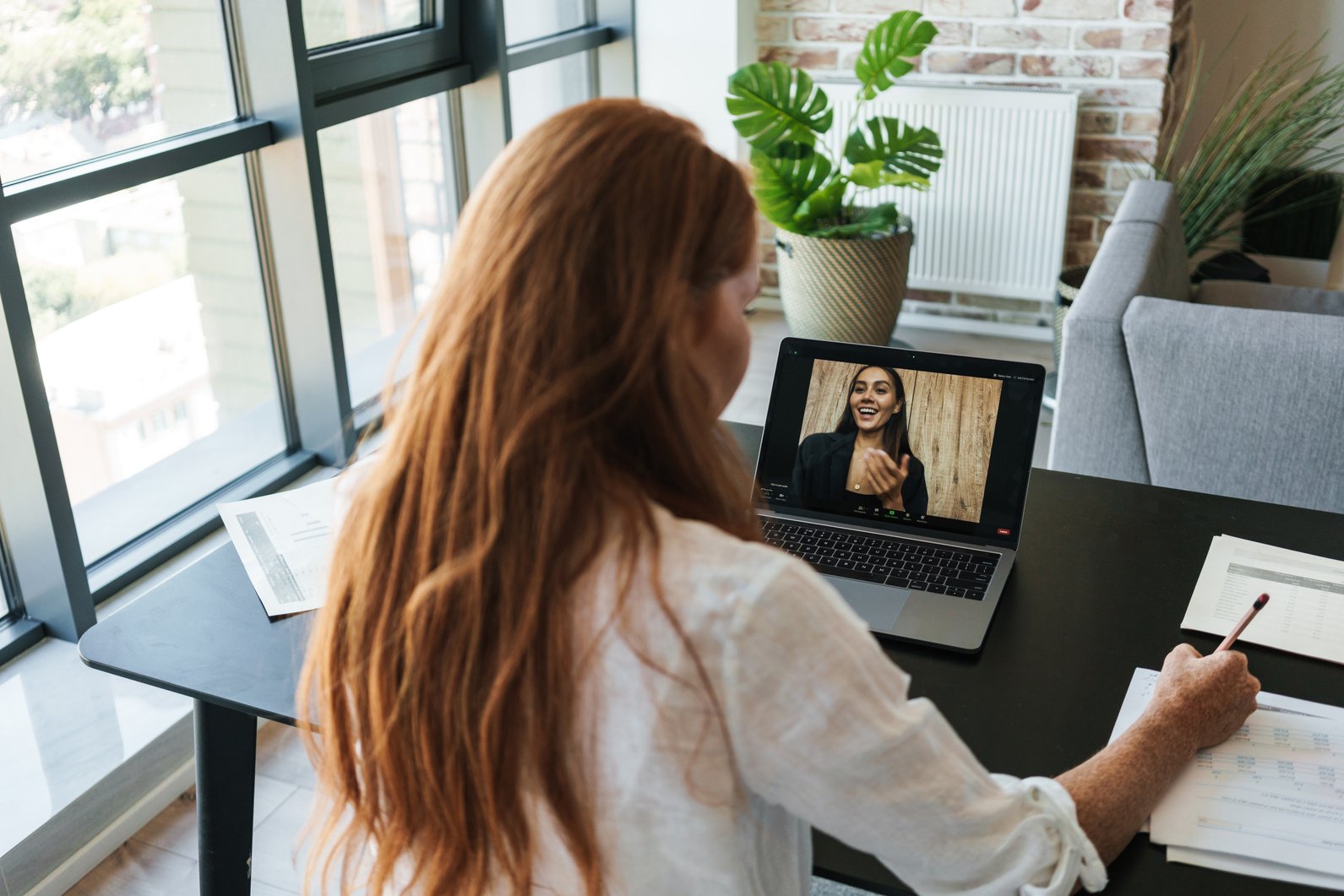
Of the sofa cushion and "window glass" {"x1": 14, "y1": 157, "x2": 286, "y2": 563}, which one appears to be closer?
"window glass" {"x1": 14, "y1": 157, "x2": 286, "y2": 563}

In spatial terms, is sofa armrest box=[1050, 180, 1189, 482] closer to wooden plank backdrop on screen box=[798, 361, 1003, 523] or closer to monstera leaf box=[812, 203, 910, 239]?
wooden plank backdrop on screen box=[798, 361, 1003, 523]

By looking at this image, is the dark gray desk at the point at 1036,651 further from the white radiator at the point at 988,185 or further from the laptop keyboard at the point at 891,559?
the white radiator at the point at 988,185

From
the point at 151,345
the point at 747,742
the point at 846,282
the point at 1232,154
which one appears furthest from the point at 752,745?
the point at 1232,154

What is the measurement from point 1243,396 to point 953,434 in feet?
2.77

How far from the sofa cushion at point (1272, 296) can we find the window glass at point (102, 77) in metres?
2.30

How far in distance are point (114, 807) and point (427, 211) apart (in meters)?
1.87

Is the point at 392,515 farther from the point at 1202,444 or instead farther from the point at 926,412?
the point at 1202,444

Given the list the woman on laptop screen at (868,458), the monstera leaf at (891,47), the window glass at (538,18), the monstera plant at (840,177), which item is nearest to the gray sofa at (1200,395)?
the woman on laptop screen at (868,458)

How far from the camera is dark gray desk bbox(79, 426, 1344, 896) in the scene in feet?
3.49

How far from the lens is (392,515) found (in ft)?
2.53

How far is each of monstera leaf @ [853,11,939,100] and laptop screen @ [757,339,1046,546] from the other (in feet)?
7.91

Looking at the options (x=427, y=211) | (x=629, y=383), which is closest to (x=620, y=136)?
(x=629, y=383)

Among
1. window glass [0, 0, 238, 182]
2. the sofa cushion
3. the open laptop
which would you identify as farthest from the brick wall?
the open laptop

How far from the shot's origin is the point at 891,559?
136 centimetres
